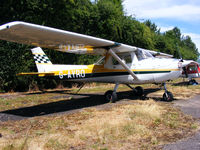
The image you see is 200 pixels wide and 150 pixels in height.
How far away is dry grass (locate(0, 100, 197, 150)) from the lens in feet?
11.0

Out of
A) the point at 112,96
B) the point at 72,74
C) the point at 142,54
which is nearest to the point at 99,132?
the point at 112,96

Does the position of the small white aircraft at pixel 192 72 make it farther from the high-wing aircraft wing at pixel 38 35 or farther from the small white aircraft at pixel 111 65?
the high-wing aircraft wing at pixel 38 35

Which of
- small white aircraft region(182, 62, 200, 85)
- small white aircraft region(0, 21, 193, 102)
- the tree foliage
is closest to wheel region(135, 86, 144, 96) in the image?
small white aircraft region(0, 21, 193, 102)

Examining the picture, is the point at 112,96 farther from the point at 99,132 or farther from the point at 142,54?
the point at 99,132

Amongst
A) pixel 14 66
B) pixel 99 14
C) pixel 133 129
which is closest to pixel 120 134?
pixel 133 129

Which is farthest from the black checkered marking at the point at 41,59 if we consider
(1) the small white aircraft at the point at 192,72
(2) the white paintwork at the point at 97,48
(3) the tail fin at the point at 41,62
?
(1) the small white aircraft at the point at 192,72

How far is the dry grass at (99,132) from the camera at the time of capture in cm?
335

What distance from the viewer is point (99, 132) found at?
3902 mm

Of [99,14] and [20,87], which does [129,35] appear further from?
[20,87]

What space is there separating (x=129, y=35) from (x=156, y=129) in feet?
67.5

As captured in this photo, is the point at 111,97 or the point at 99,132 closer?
the point at 99,132

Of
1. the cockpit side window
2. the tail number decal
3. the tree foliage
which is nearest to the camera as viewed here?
the cockpit side window

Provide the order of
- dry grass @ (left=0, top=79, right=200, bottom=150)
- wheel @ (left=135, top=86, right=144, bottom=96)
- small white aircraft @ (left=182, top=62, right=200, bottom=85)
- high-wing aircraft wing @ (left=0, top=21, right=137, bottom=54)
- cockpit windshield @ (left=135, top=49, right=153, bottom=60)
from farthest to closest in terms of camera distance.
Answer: small white aircraft @ (left=182, top=62, right=200, bottom=85)
wheel @ (left=135, top=86, right=144, bottom=96)
cockpit windshield @ (left=135, top=49, right=153, bottom=60)
high-wing aircraft wing @ (left=0, top=21, right=137, bottom=54)
dry grass @ (left=0, top=79, right=200, bottom=150)

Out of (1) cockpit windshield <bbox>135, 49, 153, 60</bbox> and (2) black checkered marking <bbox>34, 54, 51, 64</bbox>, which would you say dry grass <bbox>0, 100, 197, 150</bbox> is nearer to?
(1) cockpit windshield <bbox>135, 49, 153, 60</bbox>
